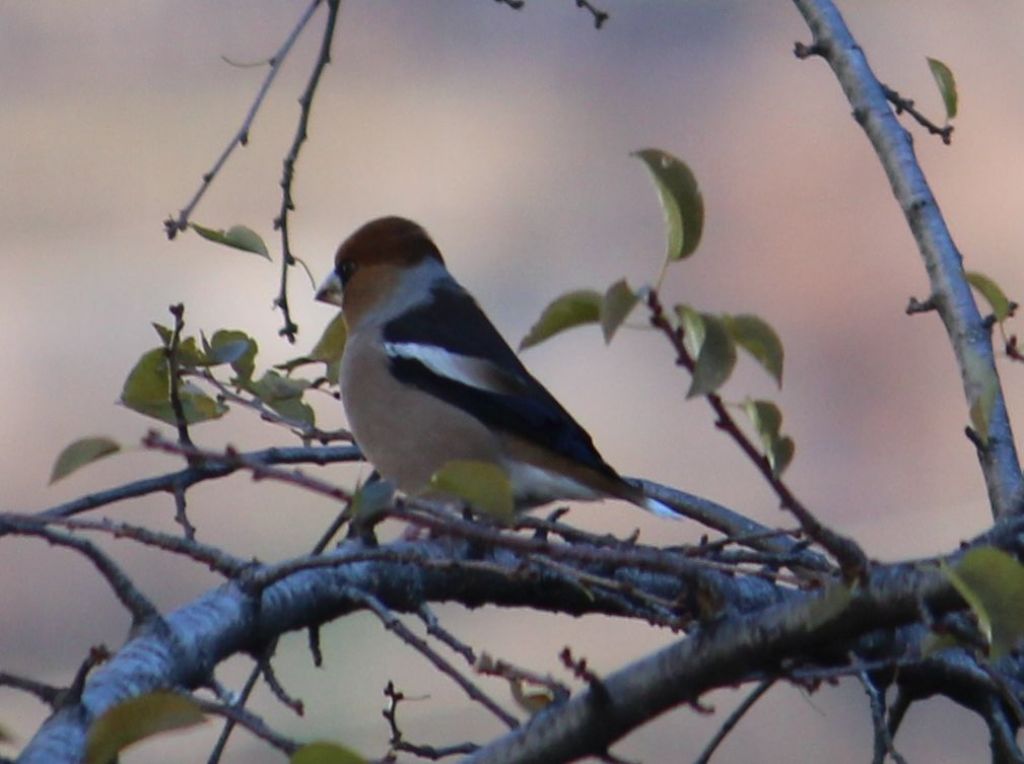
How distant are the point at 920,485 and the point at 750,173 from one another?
4.88 feet

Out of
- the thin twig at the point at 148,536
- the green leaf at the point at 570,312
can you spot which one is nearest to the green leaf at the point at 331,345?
the thin twig at the point at 148,536

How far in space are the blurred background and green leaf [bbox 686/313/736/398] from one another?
4.29 meters

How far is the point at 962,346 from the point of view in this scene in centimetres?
227

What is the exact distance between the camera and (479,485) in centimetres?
135

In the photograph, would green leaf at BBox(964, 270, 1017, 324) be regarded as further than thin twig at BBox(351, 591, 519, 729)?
Yes

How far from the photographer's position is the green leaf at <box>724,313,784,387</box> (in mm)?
1359

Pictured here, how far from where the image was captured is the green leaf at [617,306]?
1.30 meters

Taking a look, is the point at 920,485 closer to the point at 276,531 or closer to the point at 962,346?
the point at 276,531

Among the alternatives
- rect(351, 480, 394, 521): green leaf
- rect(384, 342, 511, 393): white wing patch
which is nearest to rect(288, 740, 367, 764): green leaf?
rect(351, 480, 394, 521): green leaf

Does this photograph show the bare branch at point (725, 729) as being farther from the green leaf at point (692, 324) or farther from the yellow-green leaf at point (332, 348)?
the yellow-green leaf at point (332, 348)

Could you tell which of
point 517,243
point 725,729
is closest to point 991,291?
point 725,729

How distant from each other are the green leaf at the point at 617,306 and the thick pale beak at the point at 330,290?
2.36m

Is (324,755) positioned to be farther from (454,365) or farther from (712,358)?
(454,365)

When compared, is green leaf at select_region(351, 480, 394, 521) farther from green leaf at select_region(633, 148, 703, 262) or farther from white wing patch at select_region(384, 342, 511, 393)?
white wing patch at select_region(384, 342, 511, 393)
